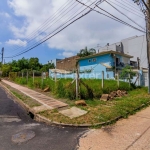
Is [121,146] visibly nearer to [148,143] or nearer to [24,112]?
[148,143]

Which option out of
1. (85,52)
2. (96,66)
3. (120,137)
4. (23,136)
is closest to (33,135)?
(23,136)

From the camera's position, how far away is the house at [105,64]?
2607 cm

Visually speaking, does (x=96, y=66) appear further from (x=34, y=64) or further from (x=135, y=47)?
(x=34, y=64)

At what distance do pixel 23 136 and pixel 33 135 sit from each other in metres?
0.30

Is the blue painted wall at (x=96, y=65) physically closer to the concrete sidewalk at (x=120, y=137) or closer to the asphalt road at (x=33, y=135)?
the concrete sidewalk at (x=120, y=137)

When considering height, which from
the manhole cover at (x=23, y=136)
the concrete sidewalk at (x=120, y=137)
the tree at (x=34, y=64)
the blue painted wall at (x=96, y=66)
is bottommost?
the concrete sidewalk at (x=120, y=137)

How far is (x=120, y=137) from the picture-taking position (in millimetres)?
4832

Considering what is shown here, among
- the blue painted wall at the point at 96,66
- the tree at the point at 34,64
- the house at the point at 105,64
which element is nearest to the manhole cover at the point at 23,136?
the blue painted wall at the point at 96,66

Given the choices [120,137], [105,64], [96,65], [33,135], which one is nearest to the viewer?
[120,137]

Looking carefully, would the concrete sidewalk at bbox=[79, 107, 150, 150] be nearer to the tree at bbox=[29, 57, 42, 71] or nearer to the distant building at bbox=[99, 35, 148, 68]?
the distant building at bbox=[99, 35, 148, 68]

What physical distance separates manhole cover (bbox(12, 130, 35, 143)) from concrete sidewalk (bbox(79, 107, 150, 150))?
5.27ft

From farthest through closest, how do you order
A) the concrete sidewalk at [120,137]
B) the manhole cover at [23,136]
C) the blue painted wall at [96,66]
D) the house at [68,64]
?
the house at [68,64] < the blue painted wall at [96,66] < the manhole cover at [23,136] < the concrete sidewalk at [120,137]

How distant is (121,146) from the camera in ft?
13.9

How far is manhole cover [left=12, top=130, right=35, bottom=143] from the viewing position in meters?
4.62
